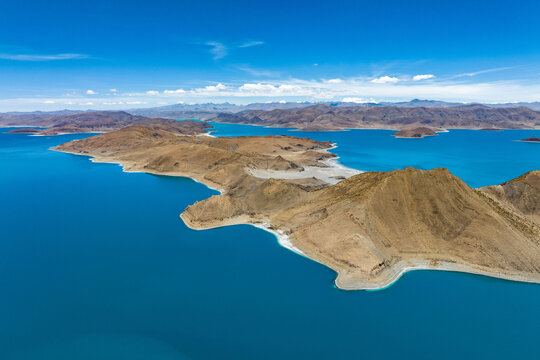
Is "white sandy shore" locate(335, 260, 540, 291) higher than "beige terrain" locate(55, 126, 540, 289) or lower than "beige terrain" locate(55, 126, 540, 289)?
lower

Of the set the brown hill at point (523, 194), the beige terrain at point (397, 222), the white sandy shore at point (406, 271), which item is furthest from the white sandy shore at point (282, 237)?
the brown hill at point (523, 194)

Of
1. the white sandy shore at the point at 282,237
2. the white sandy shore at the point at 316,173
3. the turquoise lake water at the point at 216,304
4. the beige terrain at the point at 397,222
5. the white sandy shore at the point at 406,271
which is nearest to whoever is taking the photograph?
the turquoise lake water at the point at 216,304

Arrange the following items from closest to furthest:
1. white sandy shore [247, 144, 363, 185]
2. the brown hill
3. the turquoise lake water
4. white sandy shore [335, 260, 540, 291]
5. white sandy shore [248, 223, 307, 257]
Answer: the turquoise lake water → white sandy shore [335, 260, 540, 291] → white sandy shore [248, 223, 307, 257] → the brown hill → white sandy shore [247, 144, 363, 185]

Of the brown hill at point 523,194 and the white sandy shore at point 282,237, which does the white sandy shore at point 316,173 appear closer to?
the white sandy shore at point 282,237

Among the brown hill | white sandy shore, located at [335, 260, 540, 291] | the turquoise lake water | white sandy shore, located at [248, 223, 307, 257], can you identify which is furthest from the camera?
the brown hill

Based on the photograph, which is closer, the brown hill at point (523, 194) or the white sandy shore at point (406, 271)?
the white sandy shore at point (406, 271)

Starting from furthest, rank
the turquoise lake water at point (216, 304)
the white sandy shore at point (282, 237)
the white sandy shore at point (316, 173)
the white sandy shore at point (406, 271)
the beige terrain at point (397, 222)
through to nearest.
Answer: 1. the white sandy shore at point (316, 173)
2. the white sandy shore at point (282, 237)
3. the beige terrain at point (397, 222)
4. the white sandy shore at point (406, 271)
5. the turquoise lake water at point (216, 304)

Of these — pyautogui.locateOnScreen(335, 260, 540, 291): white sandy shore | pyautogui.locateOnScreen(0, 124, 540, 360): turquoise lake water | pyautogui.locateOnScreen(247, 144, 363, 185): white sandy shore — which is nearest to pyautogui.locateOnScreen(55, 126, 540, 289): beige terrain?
pyautogui.locateOnScreen(335, 260, 540, 291): white sandy shore

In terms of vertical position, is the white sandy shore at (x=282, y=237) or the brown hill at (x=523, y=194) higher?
the brown hill at (x=523, y=194)

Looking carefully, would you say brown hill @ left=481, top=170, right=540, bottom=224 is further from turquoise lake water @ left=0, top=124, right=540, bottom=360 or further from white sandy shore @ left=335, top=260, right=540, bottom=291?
turquoise lake water @ left=0, top=124, right=540, bottom=360
